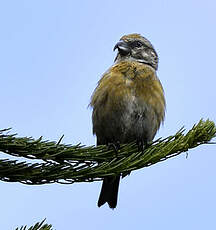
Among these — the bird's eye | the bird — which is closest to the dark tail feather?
the bird

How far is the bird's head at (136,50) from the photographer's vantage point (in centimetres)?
514

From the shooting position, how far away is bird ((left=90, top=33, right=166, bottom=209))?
4.38 metres

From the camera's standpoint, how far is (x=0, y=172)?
1.91 m

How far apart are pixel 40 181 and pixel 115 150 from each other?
80cm

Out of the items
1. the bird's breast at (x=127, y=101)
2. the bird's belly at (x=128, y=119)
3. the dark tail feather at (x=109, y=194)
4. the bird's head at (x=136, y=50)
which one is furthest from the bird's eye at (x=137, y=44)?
the dark tail feather at (x=109, y=194)

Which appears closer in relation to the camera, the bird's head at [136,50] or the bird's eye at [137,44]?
the bird's head at [136,50]

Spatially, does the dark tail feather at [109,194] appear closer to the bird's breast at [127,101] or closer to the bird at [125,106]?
the bird at [125,106]

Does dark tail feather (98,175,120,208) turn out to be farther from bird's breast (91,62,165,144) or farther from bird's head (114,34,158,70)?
bird's head (114,34,158,70)

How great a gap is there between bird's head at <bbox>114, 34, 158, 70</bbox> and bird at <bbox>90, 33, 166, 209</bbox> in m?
0.28

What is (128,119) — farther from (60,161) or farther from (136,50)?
(60,161)

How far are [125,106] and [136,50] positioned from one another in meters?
1.13

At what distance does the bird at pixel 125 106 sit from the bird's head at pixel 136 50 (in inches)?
11.2

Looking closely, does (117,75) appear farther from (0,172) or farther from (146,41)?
(0,172)

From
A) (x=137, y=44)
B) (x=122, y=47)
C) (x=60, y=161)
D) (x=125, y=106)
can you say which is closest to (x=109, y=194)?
(x=125, y=106)
